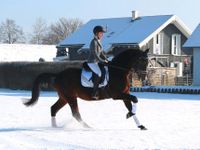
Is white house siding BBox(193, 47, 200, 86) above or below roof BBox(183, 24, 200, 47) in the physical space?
below

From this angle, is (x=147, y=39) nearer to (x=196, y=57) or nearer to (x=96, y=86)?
(x=196, y=57)

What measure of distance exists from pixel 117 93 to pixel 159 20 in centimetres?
3865

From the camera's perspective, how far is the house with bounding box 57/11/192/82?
4803cm

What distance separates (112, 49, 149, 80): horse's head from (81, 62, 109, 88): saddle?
338 millimetres

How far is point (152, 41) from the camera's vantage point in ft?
163

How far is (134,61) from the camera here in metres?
12.9

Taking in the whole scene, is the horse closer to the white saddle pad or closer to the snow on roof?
the white saddle pad

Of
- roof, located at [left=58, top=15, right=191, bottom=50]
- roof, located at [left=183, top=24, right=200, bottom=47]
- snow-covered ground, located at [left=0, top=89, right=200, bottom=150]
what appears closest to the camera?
snow-covered ground, located at [left=0, top=89, right=200, bottom=150]

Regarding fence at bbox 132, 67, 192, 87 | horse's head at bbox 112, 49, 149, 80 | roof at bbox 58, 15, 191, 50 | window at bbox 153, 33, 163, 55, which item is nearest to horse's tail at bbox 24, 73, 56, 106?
horse's head at bbox 112, 49, 149, 80

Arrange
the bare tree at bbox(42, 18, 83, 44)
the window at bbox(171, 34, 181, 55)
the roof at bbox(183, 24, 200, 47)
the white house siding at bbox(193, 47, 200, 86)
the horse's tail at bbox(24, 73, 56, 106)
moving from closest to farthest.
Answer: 1. the horse's tail at bbox(24, 73, 56, 106)
2. the white house siding at bbox(193, 47, 200, 86)
3. the roof at bbox(183, 24, 200, 47)
4. the window at bbox(171, 34, 181, 55)
5. the bare tree at bbox(42, 18, 83, 44)

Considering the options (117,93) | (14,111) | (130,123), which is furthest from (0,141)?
(14,111)

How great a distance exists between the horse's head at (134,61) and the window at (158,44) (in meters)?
37.4

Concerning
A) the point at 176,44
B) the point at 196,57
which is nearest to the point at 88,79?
the point at 196,57

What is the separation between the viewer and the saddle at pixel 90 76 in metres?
12.7
